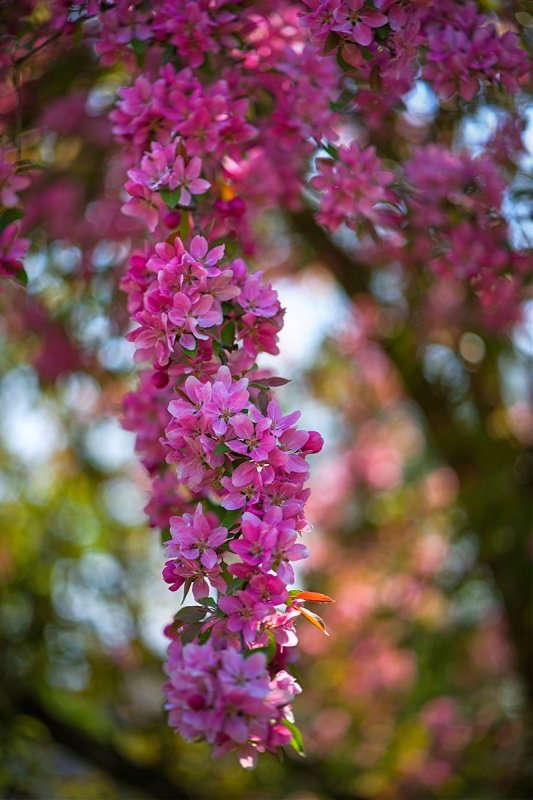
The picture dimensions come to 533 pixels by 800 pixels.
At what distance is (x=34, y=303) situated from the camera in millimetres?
2982

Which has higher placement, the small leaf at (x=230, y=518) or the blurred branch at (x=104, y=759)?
the small leaf at (x=230, y=518)

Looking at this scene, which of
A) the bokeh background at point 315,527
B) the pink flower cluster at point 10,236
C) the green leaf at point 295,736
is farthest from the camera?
the bokeh background at point 315,527

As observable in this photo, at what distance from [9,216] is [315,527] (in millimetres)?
1762

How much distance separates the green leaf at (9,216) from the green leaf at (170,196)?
0.30 meters

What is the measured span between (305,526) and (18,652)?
2.65 m

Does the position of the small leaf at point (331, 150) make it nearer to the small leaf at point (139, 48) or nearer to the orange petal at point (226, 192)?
the orange petal at point (226, 192)

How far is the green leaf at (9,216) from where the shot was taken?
140cm

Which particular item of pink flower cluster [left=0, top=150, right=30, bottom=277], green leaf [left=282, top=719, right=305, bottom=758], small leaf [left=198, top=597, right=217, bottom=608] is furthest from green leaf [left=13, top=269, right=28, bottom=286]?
green leaf [left=282, top=719, right=305, bottom=758]

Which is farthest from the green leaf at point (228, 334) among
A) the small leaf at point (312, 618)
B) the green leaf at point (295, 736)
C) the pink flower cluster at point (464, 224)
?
the pink flower cluster at point (464, 224)

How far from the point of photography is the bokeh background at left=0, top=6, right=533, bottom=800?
262 cm

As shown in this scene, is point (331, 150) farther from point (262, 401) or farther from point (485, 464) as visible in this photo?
point (485, 464)

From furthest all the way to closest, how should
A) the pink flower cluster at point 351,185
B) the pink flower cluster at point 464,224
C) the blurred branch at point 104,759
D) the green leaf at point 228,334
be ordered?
the blurred branch at point 104,759 < the pink flower cluster at point 464,224 < the pink flower cluster at point 351,185 < the green leaf at point 228,334

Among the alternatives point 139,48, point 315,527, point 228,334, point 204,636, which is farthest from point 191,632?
point 315,527

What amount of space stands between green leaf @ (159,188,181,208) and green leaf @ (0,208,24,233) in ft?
0.97
